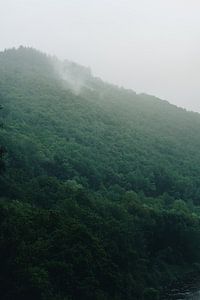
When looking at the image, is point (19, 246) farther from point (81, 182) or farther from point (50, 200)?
point (81, 182)

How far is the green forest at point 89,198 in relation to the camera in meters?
64.3

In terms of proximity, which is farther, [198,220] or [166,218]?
[198,220]

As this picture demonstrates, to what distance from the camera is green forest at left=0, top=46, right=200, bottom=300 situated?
211ft

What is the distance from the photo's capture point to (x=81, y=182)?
136 m

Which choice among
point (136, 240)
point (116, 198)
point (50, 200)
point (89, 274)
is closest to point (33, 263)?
point (89, 274)

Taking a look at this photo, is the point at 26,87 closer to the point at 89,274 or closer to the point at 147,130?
the point at 147,130

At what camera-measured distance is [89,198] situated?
103 meters

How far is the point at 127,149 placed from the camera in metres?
170

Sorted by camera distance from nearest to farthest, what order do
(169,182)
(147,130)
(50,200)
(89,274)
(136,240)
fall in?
(89,274) < (50,200) < (136,240) < (169,182) < (147,130)

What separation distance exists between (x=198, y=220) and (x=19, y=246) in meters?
79.3

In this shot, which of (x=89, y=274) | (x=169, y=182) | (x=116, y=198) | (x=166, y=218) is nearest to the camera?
(x=89, y=274)

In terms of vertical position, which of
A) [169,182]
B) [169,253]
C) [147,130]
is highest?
[147,130]

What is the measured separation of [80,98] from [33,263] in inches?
5304

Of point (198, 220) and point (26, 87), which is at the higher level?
point (26, 87)
